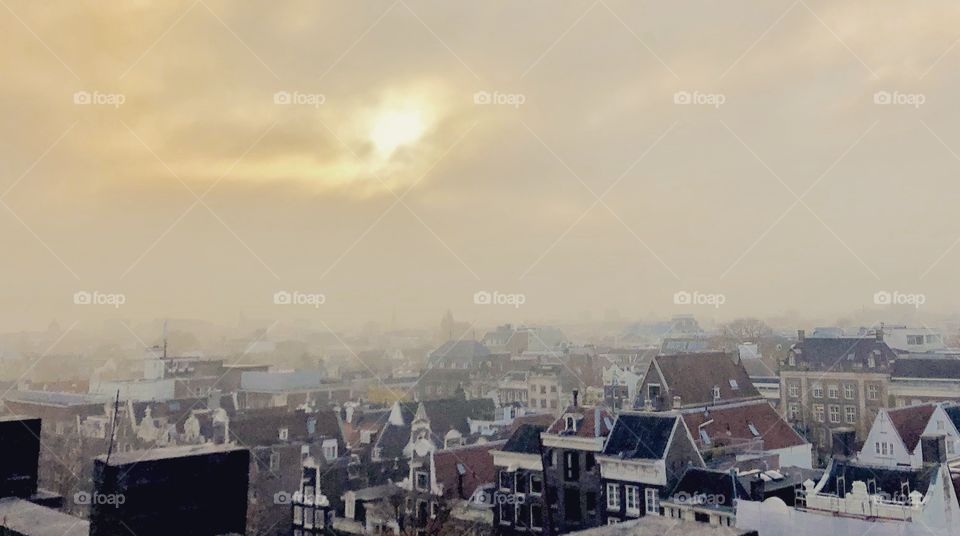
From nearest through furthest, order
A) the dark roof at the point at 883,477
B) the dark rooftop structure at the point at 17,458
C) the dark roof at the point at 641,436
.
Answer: the dark rooftop structure at the point at 17,458
the dark roof at the point at 883,477
the dark roof at the point at 641,436

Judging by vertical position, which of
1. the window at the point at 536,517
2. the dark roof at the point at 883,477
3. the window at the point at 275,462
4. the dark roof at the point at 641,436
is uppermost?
the dark roof at the point at 641,436

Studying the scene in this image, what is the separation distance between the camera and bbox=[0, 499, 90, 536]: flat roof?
2.32 meters

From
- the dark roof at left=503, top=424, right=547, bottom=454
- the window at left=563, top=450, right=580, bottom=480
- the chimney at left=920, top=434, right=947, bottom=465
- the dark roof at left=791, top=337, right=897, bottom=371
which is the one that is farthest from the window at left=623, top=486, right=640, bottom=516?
the dark roof at left=791, top=337, right=897, bottom=371

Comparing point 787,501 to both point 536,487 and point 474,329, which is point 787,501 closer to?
point 536,487

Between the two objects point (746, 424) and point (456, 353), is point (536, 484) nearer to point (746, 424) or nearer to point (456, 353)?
point (746, 424)

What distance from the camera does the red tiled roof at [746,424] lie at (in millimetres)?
14062

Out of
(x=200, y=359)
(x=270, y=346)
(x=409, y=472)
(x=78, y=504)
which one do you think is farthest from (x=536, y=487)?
(x=270, y=346)

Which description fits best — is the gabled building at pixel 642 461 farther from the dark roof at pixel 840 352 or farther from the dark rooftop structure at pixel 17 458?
the dark roof at pixel 840 352

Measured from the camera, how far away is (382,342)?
2570 centimetres

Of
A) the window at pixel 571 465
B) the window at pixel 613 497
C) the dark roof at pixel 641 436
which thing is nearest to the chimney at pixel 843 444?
the dark roof at pixel 641 436

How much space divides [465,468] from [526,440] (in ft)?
4.65

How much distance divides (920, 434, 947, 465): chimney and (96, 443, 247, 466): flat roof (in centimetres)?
1240

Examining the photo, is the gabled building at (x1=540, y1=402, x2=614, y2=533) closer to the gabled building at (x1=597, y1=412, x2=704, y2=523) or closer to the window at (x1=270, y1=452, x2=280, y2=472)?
the gabled building at (x1=597, y1=412, x2=704, y2=523)

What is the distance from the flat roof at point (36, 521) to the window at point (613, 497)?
34.7 feet
